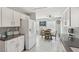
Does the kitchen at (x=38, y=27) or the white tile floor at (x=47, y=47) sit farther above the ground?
the kitchen at (x=38, y=27)

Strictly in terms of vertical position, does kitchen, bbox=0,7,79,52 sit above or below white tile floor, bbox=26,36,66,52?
above

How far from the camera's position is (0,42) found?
86.3 inches

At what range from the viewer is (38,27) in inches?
124

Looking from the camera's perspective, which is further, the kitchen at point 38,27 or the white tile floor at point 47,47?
the white tile floor at point 47,47

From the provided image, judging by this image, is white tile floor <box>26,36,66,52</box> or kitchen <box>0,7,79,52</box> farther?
white tile floor <box>26,36,66,52</box>

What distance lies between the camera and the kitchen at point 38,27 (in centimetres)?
163

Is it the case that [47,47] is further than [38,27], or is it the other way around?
[38,27]

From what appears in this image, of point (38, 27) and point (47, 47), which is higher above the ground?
point (38, 27)

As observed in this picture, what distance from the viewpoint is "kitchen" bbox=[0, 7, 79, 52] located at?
1.63 metres

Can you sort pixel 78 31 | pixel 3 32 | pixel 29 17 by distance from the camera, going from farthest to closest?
pixel 29 17 < pixel 3 32 < pixel 78 31
